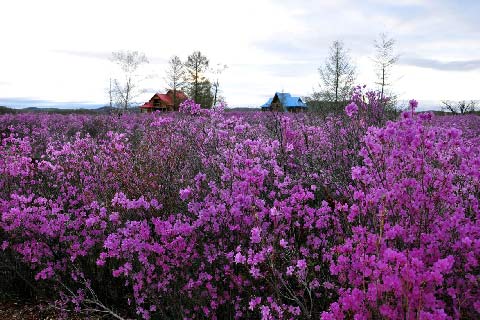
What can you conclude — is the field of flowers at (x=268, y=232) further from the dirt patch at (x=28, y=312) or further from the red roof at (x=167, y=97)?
the red roof at (x=167, y=97)

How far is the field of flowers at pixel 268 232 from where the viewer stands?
96.4 inches

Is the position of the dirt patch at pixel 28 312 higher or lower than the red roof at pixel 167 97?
lower

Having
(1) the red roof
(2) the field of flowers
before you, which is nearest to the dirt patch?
(2) the field of flowers

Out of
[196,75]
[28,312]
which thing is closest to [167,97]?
[196,75]

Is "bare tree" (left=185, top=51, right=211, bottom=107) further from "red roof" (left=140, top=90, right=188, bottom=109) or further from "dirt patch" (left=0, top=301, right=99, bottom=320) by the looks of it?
"dirt patch" (left=0, top=301, right=99, bottom=320)

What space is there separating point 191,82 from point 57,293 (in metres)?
50.6

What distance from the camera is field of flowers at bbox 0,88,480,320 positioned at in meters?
2.45

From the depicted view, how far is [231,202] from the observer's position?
11.0 ft

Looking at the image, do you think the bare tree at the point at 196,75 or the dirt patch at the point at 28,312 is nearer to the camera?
the dirt patch at the point at 28,312

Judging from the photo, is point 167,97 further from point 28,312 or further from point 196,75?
point 28,312

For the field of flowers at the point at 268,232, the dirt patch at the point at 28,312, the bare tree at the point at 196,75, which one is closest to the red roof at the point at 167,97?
the bare tree at the point at 196,75

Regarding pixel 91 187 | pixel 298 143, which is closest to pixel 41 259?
pixel 91 187

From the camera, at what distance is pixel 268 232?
11.5 ft

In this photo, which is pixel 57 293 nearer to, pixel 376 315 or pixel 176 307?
pixel 176 307
